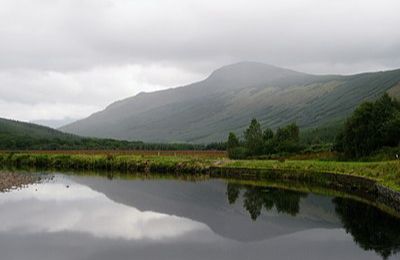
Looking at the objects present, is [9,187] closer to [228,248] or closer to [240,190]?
[240,190]

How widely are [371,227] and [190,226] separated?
38.2 ft

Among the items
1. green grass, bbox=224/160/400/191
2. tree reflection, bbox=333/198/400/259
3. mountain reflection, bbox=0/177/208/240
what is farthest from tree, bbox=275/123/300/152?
tree reflection, bbox=333/198/400/259

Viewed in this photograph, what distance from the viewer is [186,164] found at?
80625 millimetres

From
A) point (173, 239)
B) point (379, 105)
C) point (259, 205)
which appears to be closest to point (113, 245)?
point (173, 239)

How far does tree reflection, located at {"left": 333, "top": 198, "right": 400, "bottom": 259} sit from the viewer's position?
90.8 feet

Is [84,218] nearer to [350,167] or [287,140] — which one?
[350,167]

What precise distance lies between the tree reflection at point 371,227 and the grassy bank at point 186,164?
368 cm

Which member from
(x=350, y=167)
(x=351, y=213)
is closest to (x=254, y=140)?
(x=350, y=167)

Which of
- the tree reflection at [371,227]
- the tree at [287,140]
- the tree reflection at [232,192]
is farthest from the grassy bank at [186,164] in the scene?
the tree reflection at [232,192]

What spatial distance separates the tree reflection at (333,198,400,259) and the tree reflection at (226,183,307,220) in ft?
13.1

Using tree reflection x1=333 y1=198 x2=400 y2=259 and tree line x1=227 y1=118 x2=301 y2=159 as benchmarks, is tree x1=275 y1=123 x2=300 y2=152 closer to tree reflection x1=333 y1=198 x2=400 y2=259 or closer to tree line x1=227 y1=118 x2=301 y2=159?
tree line x1=227 y1=118 x2=301 y2=159

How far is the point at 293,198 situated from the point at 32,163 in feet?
208

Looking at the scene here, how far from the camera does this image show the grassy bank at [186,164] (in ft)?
168

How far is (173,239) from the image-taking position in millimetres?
29938
